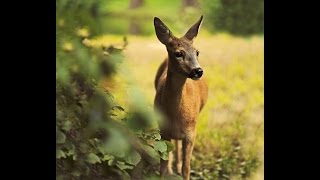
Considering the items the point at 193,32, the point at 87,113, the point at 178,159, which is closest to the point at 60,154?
the point at 87,113

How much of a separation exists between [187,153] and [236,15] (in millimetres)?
552

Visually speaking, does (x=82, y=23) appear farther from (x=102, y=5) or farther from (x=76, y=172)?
(x=76, y=172)

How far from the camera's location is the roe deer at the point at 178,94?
3.32m

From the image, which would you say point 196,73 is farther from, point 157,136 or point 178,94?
point 157,136

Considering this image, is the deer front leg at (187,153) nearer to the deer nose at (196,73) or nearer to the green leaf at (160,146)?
the green leaf at (160,146)

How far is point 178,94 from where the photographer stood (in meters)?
3.37

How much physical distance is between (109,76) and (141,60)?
0.14 m

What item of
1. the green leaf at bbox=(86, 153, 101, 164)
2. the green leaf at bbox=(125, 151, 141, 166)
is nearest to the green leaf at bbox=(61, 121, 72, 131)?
the green leaf at bbox=(86, 153, 101, 164)

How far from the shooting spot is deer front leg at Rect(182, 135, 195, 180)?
3395mm

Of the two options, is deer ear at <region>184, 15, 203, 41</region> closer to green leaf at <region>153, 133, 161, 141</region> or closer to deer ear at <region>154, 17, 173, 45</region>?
deer ear at <region>154, 17, 173, 45</region>

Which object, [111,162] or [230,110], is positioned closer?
[111,162]

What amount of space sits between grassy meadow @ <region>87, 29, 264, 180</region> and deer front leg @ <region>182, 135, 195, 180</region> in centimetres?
3

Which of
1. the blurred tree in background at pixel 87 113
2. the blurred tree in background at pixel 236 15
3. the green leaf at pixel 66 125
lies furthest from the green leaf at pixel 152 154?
the blurred tree in background at pixel 236 15

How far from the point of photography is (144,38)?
3.37 m
